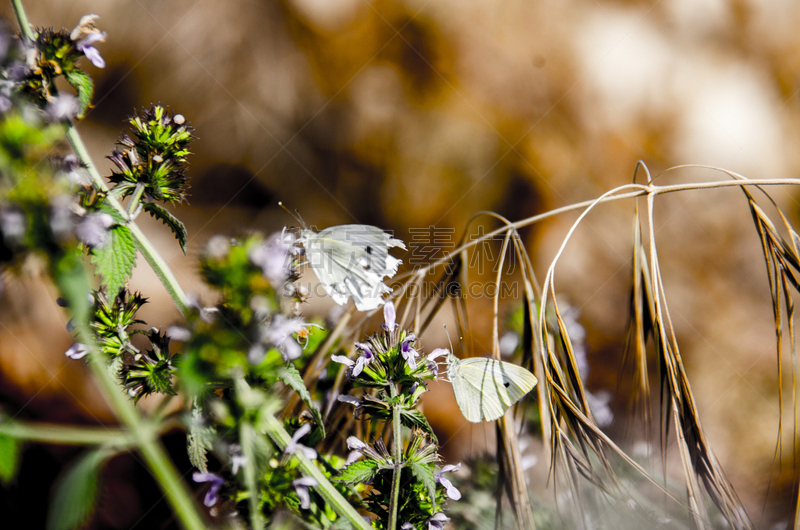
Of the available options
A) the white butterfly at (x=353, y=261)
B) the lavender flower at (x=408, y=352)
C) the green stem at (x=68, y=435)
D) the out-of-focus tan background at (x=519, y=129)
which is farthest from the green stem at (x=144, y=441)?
the out-of-focus tan background at (x=519, y=129)

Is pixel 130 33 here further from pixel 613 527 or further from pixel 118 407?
pixel 613 527

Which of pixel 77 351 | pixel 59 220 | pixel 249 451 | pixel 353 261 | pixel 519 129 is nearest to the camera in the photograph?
pixel 59 220

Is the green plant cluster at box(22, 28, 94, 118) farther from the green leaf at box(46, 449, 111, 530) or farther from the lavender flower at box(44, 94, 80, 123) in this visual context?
the green leaf at box(46, 449, 111, 530)

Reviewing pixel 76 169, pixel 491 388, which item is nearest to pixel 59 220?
pixel 76 169

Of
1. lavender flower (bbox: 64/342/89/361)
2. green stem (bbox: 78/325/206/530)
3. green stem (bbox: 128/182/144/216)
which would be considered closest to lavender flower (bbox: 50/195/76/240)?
green stem (bbox: 78/325/206/530)

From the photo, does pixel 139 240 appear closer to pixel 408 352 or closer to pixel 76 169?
pixel 76 169

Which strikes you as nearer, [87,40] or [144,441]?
[144,441]

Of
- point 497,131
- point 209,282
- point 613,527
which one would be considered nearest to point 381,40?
point 497,131
